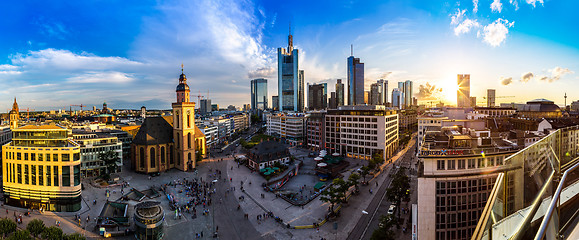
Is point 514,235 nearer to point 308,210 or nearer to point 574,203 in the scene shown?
point 574,203

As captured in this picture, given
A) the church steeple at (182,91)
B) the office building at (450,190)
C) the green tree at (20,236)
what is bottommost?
the green tree at (20,236)

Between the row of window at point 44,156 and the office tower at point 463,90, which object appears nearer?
the row of window at point 44,156

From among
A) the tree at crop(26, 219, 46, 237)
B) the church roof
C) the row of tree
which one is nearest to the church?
the church roof

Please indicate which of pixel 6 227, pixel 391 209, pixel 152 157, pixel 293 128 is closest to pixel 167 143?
pixel 152 157

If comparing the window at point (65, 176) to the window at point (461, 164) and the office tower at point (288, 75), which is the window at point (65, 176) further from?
the office tower at point (288, 75)

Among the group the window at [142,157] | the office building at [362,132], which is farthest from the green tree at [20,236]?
the office building at [362,132]

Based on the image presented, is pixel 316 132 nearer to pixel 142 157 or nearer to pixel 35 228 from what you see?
pixel 142 157
